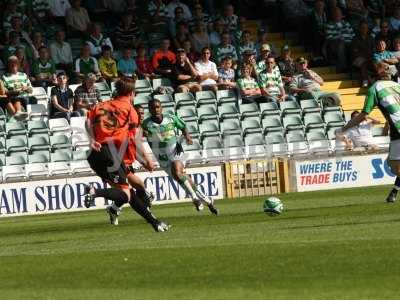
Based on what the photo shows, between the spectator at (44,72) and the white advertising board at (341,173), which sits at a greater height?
the spectator at (44,72)

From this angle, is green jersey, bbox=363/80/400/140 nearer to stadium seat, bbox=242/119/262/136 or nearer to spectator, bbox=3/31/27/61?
stadium seat, bbox=242/119/262/136

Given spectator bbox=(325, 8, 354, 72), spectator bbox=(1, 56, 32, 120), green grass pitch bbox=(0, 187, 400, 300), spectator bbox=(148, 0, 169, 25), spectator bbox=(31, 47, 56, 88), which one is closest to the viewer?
green grass pitch bbox=(0, 187, 400, 300)

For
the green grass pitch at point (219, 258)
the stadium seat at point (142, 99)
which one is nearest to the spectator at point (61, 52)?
the stadium seat at point (142, 99)

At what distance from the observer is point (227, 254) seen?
12.9 meters

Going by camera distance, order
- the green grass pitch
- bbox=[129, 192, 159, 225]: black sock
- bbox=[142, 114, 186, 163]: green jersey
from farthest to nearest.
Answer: bbox=[142, 114, 186, 163]: green jersey < bbox=[129, 192, 159, 225]: black sock < the green grass pitch

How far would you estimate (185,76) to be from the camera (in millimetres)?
29141

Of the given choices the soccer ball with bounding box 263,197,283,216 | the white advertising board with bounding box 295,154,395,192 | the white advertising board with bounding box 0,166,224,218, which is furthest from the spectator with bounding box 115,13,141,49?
the soccer ball with bounding box 263,197,283,216

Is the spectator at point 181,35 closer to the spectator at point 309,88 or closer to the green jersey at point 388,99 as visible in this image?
the spectator at point 309,88

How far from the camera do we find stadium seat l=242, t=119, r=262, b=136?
28.8 meters

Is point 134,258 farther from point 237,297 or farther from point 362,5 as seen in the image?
point 362,5

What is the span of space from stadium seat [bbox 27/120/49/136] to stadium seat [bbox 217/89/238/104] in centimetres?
407

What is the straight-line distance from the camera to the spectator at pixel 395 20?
32.6 m

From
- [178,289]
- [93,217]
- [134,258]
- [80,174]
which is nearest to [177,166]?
[93,217]

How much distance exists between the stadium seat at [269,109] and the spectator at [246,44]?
1518 mm
